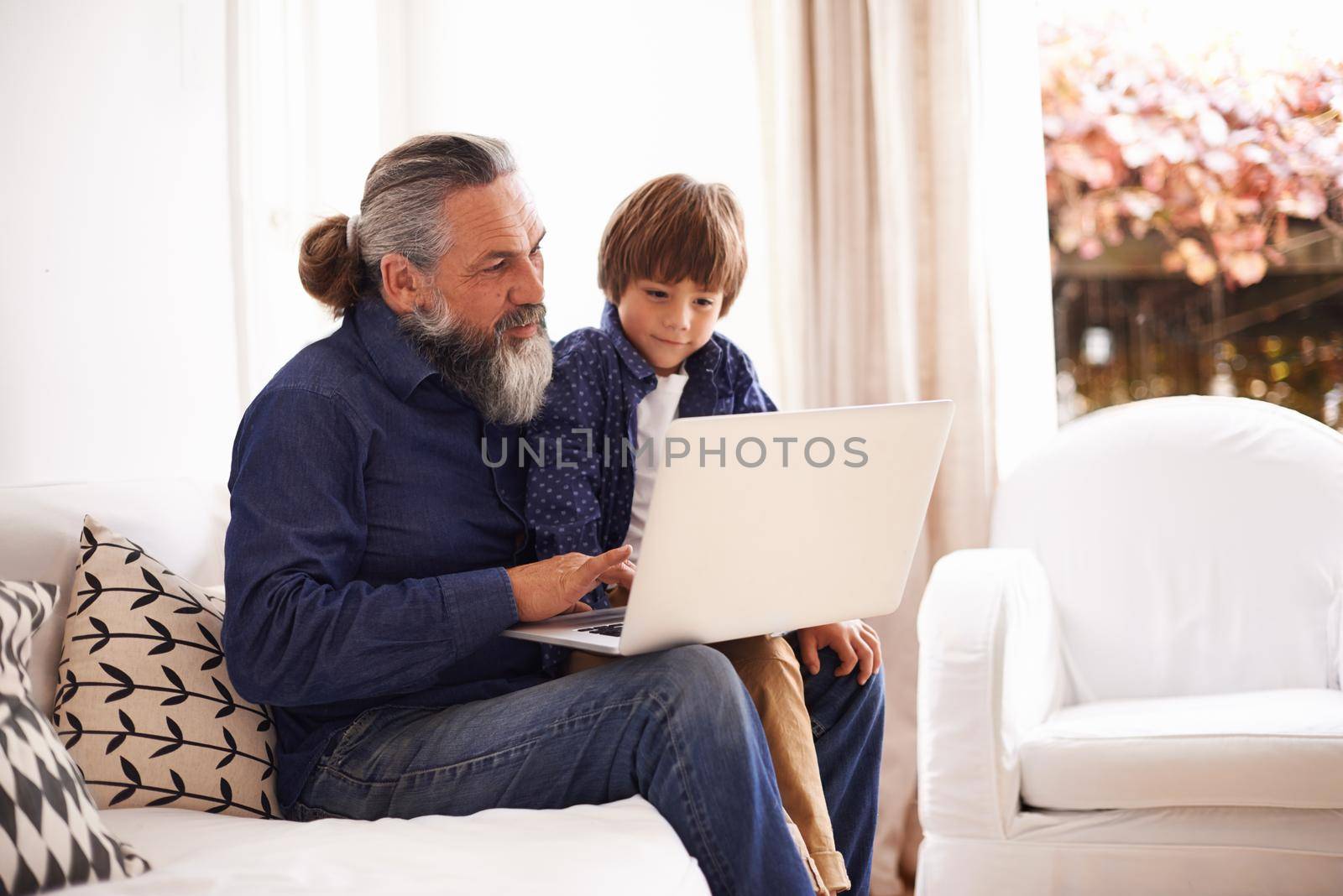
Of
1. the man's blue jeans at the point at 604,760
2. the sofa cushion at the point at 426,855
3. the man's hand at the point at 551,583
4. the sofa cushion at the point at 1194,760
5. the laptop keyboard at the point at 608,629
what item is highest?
the man's hand at the point at 551,583

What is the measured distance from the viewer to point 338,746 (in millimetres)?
1297

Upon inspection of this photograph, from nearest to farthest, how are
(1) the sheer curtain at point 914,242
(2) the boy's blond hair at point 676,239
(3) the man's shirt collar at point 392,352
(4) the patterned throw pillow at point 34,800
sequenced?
(4) the patterned throw pillow at point 34,800 → (3) the man's shirt collar at point 392,352 → (2) the boy's blond hair at point 676,239 → (1) the sheer curtain at point 914,242

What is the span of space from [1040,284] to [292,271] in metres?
1.61

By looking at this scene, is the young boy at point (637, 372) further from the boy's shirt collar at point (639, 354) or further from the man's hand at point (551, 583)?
the man's hand at point (551, 583)

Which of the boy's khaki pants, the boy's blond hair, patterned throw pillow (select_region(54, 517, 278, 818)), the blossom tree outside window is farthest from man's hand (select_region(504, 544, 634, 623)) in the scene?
the blossom tree outside window

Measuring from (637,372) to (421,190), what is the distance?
1.40 feet

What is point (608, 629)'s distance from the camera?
1298 millimetres

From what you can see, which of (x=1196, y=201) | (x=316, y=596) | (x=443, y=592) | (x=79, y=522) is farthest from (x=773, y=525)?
(x=1196, y=201)

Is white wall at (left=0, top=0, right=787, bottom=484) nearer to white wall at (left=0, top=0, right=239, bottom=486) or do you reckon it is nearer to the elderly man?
white wall at (left=0, top=0, right=239, bottom=486)

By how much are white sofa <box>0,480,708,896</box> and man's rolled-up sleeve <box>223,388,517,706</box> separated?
15 centimetres

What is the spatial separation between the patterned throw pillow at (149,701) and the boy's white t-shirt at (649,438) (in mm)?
600

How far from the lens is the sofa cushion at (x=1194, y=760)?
1657mm

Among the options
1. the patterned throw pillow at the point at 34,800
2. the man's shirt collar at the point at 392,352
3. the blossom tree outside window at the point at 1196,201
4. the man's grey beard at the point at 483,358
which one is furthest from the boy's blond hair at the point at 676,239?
the blossom tree outside window at the point at 1196,201

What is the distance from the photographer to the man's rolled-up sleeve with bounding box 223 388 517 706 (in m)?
1.21
